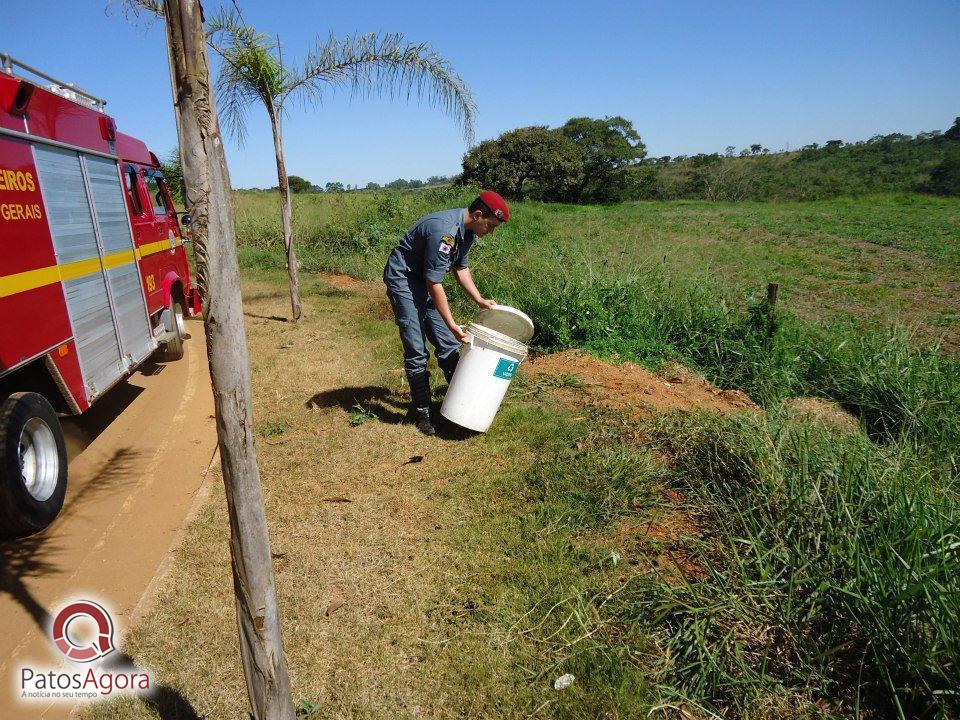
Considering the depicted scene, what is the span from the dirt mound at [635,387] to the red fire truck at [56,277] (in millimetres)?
3726

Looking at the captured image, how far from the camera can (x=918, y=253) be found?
1753 centimetres

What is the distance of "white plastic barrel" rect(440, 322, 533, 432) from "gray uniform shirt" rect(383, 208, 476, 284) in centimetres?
57

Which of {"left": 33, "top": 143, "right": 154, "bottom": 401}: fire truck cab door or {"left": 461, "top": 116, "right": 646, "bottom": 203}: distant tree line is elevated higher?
{"left": 461, "top": 116, "right": 646, "bottom": 203}: distant tree line

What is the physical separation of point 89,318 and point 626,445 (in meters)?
4.55

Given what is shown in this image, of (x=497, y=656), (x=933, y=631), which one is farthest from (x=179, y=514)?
(x=933, y=631)

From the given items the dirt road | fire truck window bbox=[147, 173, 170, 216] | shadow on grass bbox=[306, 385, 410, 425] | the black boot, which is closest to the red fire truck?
the dirt road

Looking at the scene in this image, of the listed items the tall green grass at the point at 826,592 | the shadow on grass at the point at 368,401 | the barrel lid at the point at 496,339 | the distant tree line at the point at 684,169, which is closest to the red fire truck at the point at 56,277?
the shadow on grass at the point at 368,401

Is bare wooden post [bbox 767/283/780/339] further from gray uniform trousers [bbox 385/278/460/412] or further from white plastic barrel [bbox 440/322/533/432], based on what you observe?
gray uniform trousers [bbox 385/278/460/412]

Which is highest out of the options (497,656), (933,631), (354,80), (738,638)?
(354,80)

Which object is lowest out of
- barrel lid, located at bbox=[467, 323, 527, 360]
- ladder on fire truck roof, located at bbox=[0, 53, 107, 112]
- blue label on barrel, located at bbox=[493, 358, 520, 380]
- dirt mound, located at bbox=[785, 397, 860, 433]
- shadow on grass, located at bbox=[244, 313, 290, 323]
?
dirt mound, located at bbox=[785, 397, 860, 433]

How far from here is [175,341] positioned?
25.6ft

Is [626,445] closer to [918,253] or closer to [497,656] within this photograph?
[497,656]

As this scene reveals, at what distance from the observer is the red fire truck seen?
3.87 meters

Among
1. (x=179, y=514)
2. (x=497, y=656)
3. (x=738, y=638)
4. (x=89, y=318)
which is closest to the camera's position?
(x=738, y=638)
